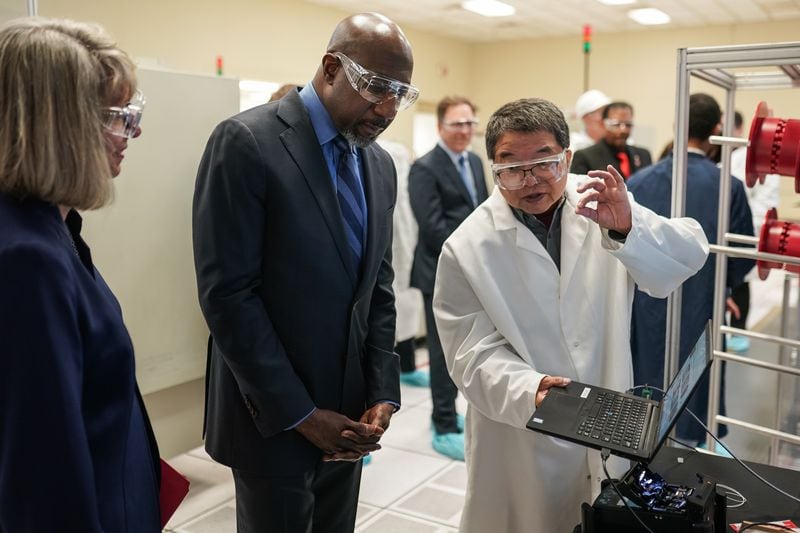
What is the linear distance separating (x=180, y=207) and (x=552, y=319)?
1.75m

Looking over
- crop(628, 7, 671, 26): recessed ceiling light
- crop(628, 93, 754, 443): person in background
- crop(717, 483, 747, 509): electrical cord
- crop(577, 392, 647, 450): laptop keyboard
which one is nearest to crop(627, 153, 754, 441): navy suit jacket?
crop(628, 93, 754, 443): person in background

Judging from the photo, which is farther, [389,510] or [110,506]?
[389,510]

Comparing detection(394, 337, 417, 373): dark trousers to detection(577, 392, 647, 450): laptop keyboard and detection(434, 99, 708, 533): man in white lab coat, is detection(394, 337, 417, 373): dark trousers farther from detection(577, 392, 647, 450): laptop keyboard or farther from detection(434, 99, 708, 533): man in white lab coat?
detection(577, 392, 647, 450): laptop keyboard

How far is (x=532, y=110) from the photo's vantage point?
1.65 m

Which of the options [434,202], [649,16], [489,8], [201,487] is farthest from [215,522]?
[649,16]

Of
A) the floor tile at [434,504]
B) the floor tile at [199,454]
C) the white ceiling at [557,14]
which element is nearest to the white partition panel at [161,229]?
the floor tile at [199,454]

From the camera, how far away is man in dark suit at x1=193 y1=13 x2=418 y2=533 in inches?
56.0

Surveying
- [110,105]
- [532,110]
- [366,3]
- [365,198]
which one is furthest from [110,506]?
[366,3]

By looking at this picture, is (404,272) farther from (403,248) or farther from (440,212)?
(440,212)

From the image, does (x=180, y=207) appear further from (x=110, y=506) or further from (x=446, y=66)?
(x=446, y=66)

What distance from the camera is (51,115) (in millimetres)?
967

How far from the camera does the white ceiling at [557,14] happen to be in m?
7.09

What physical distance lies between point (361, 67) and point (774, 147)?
0.94 metres

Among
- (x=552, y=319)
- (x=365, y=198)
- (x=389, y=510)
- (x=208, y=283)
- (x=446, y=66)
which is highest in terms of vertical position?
(x=446, y=66)
